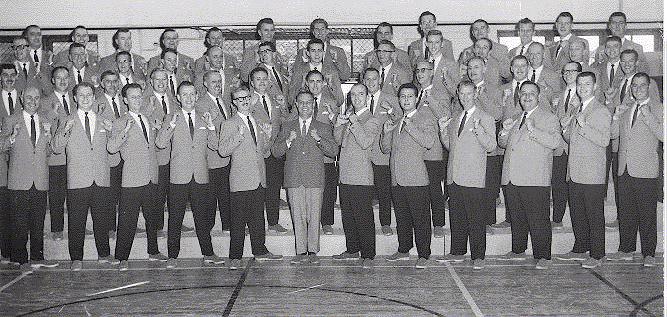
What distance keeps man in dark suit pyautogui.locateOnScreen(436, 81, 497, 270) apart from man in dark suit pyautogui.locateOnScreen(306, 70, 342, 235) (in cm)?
99

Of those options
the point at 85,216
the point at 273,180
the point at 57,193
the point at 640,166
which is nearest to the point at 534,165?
the point at 640,166

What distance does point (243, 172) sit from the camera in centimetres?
656

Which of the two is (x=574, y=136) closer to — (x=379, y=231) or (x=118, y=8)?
(x=379, y=231)

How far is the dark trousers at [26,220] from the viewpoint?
664cm

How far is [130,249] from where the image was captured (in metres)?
6.64

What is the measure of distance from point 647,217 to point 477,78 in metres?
1.81

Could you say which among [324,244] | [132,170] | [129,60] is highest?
[129,60]

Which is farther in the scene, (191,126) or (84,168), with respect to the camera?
(191,126)

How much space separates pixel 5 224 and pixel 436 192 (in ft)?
12.0

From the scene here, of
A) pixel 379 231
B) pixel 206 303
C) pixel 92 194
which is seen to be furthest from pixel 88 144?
pixel 379 231

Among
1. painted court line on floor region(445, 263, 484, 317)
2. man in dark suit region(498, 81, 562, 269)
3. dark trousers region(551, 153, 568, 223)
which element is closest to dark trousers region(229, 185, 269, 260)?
painted court line on floor region(445, 263, 484, 317)

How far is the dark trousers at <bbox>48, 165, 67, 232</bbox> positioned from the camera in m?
6.92

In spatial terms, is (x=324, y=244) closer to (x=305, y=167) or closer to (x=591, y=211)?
(x=305, y=167)

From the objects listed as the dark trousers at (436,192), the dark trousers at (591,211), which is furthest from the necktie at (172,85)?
the dark trousers at (591,211)
